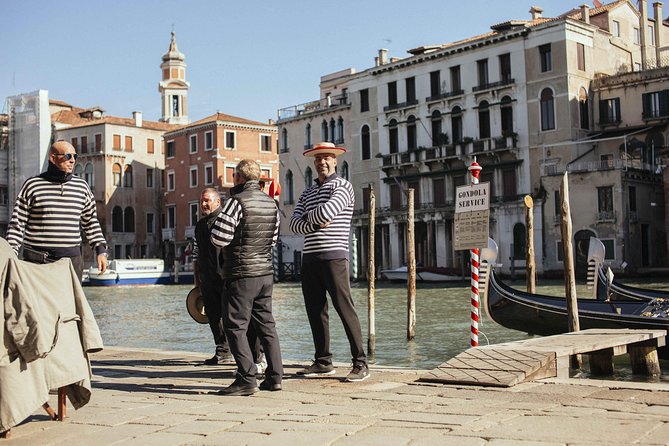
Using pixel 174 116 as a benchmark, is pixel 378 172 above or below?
below

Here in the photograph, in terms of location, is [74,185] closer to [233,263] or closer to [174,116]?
[233,263]

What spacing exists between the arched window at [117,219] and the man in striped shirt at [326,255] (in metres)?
41.1

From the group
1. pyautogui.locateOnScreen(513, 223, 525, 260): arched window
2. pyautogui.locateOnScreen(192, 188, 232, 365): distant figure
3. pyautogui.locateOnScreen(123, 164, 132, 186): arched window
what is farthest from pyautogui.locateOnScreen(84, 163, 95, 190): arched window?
pyautogui.locateOnScreen(192, 188, 232, 365): distant figure

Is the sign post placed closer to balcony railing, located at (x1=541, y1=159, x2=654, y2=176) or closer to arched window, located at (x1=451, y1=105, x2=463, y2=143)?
balcony railing, located at (x1=541, y1=159, x2=654, y2=176)

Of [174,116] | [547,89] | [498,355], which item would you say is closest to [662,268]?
[547,89]

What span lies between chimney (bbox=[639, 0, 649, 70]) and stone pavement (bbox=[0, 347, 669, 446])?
31496mm

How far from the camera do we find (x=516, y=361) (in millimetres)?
5316

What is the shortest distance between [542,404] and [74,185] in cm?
277

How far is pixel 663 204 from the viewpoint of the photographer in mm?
30094

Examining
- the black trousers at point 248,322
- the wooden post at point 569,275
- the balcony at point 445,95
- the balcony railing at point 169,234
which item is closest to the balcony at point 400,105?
the balcony at point 445,95

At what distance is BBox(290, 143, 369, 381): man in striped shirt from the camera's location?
5.36 m

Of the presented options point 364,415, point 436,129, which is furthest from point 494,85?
point 364,415

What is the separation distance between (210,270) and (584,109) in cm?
2678

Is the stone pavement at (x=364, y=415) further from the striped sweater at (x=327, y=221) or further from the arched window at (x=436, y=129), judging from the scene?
the arched window at (x=436, y=129)
